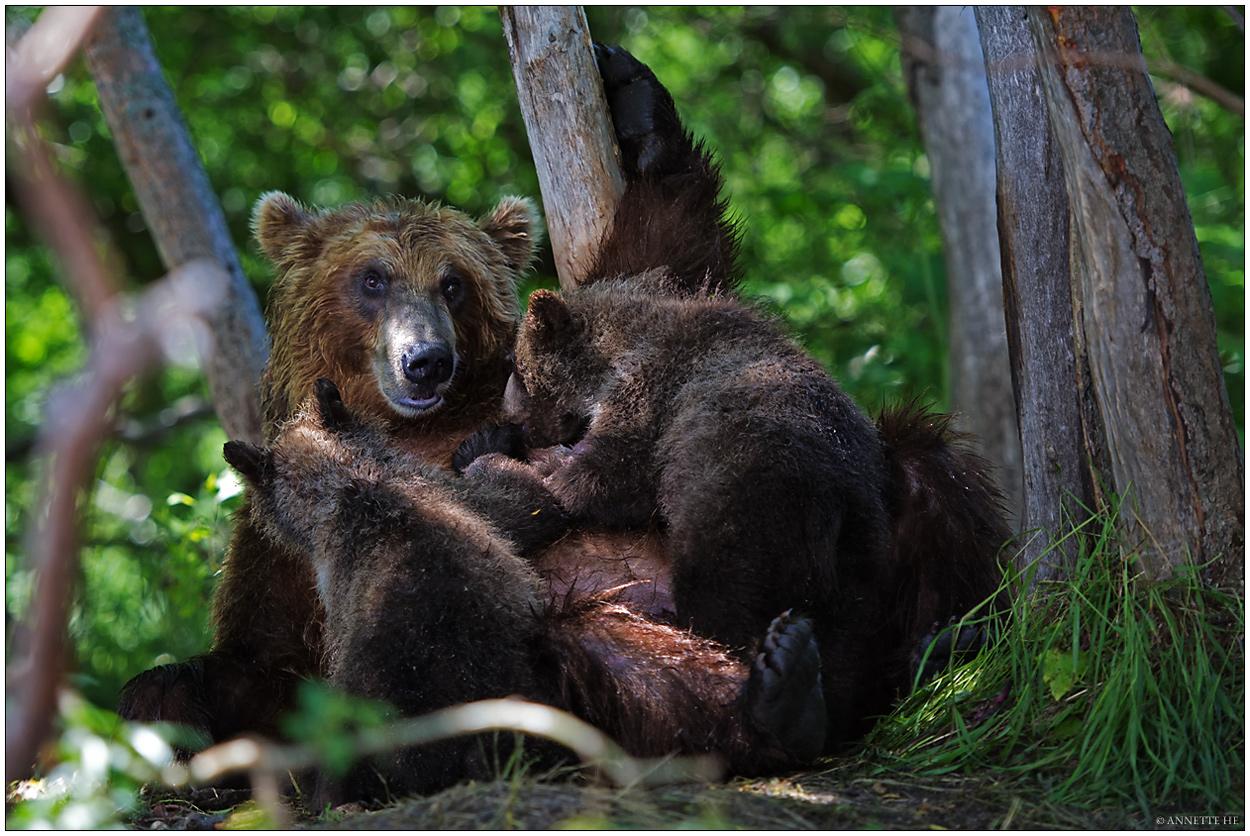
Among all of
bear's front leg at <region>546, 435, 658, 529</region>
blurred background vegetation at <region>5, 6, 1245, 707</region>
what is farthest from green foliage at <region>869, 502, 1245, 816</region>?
blurred background vegetation at <region>5, 6, 1245, 707</region>

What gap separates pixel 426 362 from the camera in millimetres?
4609

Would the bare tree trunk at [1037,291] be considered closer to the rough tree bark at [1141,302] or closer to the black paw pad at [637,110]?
the rough tree bark at [1141,302]

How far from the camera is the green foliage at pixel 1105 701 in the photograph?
3.10 metres

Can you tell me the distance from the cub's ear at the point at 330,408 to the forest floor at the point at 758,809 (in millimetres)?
1447

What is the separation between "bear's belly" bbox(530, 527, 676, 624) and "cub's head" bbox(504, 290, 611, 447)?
47cm

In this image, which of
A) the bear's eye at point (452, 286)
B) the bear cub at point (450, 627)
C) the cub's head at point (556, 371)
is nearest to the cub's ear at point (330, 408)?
the bear cub at point (450, 627)

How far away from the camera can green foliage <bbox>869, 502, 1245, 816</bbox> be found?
3100 millimetres

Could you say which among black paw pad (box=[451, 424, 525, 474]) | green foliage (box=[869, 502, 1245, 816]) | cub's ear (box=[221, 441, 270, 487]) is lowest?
green foliage (box=[869, 502, 1245, 816])

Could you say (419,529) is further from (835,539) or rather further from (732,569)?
(835,539)

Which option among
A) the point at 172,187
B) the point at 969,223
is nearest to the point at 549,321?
the point at 172,187

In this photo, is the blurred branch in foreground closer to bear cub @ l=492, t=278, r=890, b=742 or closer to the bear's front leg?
bear cub @ l=492, t=278, r=890, b=742

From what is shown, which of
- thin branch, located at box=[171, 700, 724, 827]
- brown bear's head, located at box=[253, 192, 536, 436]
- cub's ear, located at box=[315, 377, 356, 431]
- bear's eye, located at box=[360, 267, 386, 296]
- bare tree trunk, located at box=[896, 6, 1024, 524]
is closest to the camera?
thin branch, located at box=[171, 700, 724, 827]

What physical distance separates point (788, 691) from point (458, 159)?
8940 millimetres

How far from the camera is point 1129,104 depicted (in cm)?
324
